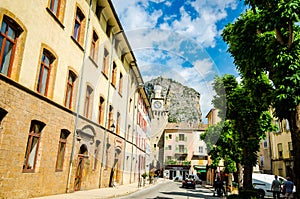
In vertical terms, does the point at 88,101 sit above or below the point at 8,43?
below

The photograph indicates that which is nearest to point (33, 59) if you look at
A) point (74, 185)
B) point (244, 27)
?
point (74, 185)

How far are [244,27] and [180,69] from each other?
21.1ft

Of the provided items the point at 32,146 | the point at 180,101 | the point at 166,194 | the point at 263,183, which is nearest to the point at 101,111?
the point at 32,146

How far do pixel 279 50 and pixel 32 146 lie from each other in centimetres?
1126

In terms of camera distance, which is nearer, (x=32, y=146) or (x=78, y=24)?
(x=32, y=146)

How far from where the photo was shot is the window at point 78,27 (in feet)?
49.4

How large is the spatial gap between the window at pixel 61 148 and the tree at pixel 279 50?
33.5 ft

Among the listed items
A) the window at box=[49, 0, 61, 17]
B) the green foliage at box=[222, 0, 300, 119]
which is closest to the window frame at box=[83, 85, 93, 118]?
the window at box=[49, 0, 61, 17]

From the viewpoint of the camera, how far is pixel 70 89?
14391 millimetres

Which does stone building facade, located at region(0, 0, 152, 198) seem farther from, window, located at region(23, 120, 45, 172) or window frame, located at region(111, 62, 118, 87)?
window frame, located at region(111, 62, 118, 87)

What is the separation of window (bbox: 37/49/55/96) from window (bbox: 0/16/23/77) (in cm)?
194

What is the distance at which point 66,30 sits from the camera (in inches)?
530

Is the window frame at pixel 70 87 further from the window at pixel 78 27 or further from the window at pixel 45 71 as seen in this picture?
the window at pixel 78 27

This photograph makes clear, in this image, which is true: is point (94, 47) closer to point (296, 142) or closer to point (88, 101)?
point (88, 101)
